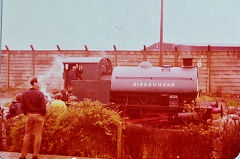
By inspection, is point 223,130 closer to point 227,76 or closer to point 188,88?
point 227,76

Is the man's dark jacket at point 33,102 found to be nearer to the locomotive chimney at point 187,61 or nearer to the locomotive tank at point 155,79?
the locomotive tank at point 155,79

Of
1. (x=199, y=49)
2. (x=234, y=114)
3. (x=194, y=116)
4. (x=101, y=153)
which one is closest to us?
(x=234, y=114)

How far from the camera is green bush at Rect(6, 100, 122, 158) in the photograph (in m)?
5.56

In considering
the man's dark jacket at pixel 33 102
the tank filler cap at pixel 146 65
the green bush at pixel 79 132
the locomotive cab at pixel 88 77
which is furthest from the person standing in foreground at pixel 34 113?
the tank filler cap at pixel 146 65

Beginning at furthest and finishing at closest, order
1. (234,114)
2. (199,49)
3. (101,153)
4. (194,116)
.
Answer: (199,49) → (194,116) → (101,153) → (234,114)

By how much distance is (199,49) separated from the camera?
7109 millimetres

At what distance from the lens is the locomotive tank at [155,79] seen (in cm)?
734

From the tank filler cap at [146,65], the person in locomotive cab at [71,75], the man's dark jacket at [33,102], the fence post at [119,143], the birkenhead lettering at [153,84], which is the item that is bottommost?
the fence post at [119,143]

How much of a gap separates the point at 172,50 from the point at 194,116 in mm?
1803

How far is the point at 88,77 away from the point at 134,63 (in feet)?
4.18

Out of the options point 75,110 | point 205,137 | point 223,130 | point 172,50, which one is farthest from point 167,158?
point 172,50

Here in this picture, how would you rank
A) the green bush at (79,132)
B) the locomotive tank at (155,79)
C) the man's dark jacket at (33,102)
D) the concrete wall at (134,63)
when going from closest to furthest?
the man's dark jacket at (33,102) → the green bush at (79,132) → the concrete wall at (134,63) → the locomotive tank at (155,79)

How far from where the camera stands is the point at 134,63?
307 inches

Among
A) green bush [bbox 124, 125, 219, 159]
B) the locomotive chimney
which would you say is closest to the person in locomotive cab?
green bush [bbox 124, 125, 219, 159]
